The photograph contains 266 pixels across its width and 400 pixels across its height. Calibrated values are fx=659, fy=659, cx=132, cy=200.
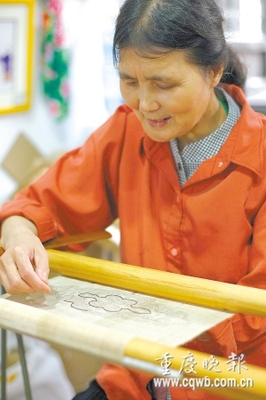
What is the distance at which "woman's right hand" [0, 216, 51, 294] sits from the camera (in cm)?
120

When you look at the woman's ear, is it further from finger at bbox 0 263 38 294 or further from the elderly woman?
finger at bbox 0 263 38 294

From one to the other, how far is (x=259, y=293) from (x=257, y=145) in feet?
1.19

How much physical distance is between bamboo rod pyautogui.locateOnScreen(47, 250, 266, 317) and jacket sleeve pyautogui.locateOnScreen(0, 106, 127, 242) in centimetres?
22

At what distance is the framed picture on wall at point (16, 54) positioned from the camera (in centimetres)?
244

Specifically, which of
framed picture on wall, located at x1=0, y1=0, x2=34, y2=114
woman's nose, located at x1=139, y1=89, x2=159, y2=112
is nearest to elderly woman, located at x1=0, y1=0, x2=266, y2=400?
woman's nose, located at x1=139, y1=89, x2=159, y2=112

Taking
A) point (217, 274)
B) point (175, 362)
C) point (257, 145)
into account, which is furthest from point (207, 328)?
point (257, 145)

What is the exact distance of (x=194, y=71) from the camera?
4.07 ft

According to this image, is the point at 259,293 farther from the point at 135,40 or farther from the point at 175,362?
the point at 135,40

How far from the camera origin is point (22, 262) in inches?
48.6

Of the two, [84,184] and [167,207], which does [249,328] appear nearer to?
[167,207]

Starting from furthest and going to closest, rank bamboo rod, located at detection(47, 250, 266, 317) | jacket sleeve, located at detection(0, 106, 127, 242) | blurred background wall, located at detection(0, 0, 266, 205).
Answer: blurred background wall, located at detection(0, 0, 266, 205), jacket sleeve, located at detection(0, 106, 127, 242), bamboo rod, located at detection(47, 250, 266, 317)

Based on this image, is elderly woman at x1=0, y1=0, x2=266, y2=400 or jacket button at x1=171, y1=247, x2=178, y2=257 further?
jacket button at x1=171, y1=247, x2=178, y2=257

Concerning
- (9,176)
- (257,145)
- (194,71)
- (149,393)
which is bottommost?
(149,393)

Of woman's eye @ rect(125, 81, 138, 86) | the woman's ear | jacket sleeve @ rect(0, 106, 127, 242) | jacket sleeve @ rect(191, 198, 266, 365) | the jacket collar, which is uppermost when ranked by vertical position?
the woman's ear
